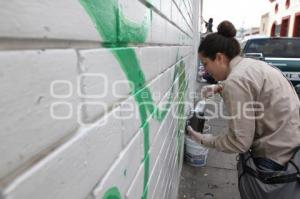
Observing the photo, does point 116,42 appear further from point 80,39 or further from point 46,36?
point 46,36

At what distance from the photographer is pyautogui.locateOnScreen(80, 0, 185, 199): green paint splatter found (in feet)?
2.38

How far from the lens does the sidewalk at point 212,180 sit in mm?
3598

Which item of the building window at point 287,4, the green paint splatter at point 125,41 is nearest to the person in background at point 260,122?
the green paint splatter at point 125,41

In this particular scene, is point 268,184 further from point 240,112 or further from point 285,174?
point 240,112

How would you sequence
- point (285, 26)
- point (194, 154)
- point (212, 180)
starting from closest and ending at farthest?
point (212, 180) → point (194, 154) → point (285, 26)

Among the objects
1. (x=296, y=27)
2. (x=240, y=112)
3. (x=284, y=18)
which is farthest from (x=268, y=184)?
(x=284, y=18)

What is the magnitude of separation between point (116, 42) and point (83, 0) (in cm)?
25

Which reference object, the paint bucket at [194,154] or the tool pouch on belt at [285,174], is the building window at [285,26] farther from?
the tool pouch on belt at [285,174]

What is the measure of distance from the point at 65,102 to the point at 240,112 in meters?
1.51

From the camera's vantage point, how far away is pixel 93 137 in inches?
26.9

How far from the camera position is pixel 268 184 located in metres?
2.03

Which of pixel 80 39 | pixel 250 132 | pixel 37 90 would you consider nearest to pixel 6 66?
pixel 37 90

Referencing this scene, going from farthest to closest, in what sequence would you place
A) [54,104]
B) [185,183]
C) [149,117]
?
[185,183]
[149,117]
[54,104]

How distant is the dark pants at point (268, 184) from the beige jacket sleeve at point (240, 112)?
0.24 m
